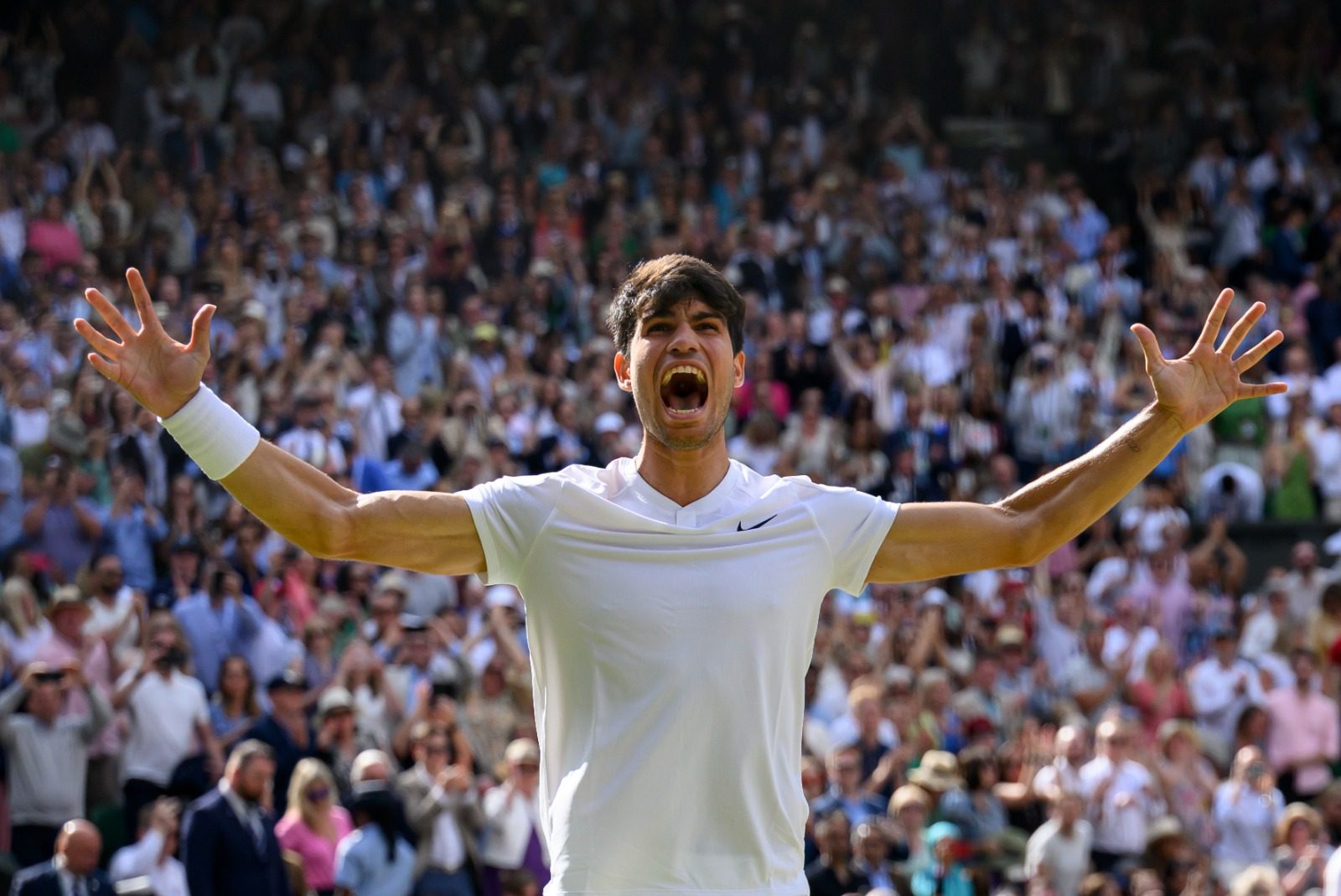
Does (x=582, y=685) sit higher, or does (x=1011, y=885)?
(x=582, y=685)

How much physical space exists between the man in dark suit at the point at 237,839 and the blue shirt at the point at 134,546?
9.54ft

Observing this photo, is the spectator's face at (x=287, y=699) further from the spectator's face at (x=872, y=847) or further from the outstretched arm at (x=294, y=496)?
the outstretched arm at (x=294, y=496)

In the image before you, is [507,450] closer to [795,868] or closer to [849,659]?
[849,659]

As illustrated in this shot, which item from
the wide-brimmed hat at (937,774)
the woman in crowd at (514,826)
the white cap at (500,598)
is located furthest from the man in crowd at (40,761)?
the wide-brimmed hat at (937,774)

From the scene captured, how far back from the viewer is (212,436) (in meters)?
3.54

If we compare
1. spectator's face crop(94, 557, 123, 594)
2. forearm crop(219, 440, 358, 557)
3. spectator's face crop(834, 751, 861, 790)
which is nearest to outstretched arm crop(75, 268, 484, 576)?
forearm crop(219, 440, 358, 557)

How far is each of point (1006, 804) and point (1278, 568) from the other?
15.7ft

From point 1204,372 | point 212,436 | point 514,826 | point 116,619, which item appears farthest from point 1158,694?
point 212,436

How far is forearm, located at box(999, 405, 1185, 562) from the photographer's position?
383 cm

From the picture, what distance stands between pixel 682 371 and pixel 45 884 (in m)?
6.01

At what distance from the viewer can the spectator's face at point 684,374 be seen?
370 cm

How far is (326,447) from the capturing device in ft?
42.7

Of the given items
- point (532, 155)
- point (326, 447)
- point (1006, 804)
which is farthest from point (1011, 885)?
point (532, 155)

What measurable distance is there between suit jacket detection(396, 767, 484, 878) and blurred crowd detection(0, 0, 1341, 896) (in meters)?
0.03
